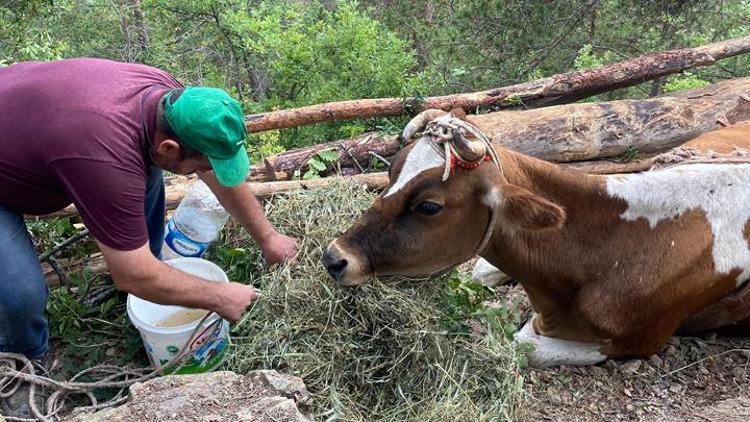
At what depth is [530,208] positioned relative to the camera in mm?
3369

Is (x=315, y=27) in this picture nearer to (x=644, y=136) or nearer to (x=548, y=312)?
(x=644, y=136)

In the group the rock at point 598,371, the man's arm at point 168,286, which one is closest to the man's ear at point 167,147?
the man's arm at point 168,286

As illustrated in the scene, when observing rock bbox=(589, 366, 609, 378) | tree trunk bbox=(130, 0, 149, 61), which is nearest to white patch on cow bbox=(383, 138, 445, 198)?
rock bbox=(589, 366, 609, 378)

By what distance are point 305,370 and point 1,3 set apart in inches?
263

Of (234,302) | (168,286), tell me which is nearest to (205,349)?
(234,302)

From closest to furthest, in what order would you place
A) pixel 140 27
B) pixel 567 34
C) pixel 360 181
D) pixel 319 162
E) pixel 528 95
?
1. pixel 360 181
2. pixel 319 162
3. pixel 528 95
4. pixel 567 34
5. pixel 140 27

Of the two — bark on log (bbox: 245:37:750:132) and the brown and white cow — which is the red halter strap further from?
bark on log (bbox: 245:37:750:132)

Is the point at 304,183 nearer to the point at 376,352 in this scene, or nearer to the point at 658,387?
the point at 376,352

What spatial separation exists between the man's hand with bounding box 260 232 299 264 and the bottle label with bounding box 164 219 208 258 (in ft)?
1.84

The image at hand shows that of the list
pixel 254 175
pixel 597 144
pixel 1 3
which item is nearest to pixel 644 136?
pixel 597 144

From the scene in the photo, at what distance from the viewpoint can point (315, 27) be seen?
9812mm

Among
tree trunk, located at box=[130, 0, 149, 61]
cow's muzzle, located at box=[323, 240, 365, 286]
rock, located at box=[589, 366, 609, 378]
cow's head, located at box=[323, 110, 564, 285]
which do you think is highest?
cow's head, located at box=[323, 110, 564, 285]

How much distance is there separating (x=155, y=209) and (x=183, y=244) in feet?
0.95

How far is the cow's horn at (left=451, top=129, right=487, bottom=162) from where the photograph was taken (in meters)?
3.30
